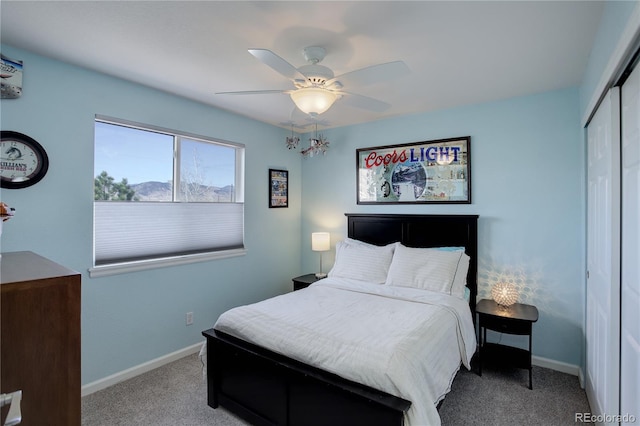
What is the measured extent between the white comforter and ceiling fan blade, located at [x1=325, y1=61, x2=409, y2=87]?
1502 millimetres

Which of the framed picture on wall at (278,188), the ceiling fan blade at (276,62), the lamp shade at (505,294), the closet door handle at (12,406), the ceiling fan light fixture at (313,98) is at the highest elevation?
the ceiling fan blade at (276,62)

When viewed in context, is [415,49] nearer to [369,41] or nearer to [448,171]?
[369,41]

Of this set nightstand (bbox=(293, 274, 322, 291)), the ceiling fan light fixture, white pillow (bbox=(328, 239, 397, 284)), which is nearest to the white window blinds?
nightstand (bbox=(293, 274, 322, 291))

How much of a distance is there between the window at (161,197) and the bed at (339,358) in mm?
1137

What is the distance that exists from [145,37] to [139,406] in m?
2.52

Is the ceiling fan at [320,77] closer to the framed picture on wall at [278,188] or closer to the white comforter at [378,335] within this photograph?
the white comforter at [378,335]

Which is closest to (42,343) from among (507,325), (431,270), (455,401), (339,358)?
(339,358)

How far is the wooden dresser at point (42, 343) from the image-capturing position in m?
0.73

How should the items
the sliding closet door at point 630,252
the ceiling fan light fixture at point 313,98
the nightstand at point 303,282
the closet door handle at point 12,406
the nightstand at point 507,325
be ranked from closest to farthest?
the closet door handle at point 12,406, the sliding closet door at point 630,252, the ceiling fan light fixture at point 313,98, the nightstand at point 507,325, the nightstand at point 303,282

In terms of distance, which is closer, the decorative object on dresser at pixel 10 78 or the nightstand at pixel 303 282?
the decorative object on dresser at pixel 10 78

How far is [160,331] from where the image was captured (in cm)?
296

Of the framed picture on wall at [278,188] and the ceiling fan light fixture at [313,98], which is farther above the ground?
the ceiling fan light fixture at [313,98]

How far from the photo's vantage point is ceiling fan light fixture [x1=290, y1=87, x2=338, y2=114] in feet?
6.75

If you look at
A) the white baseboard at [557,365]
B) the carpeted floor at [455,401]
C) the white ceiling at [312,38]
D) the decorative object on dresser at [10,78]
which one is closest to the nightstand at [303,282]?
the carpeted floor at [455,401]
